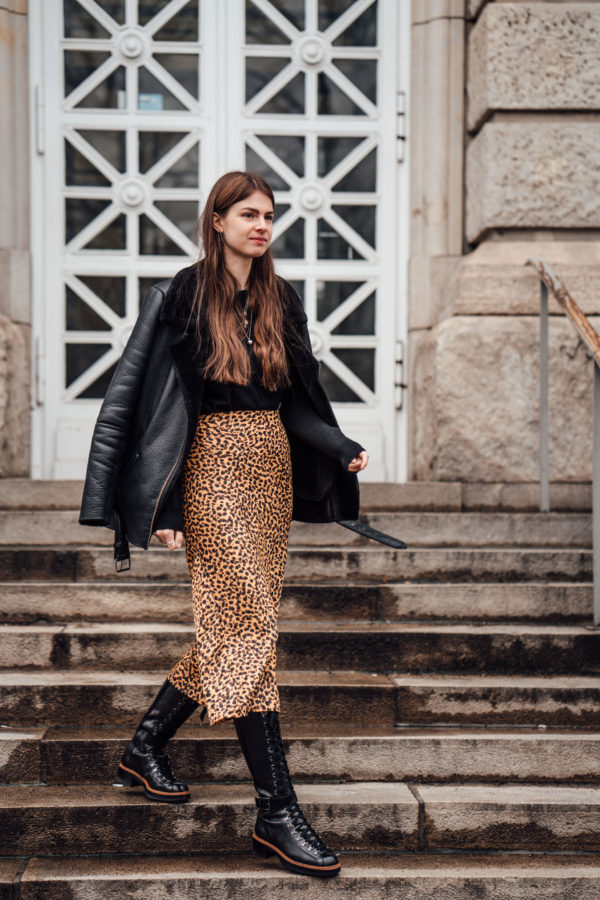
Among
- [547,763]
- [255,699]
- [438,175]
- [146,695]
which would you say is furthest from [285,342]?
[438,175]

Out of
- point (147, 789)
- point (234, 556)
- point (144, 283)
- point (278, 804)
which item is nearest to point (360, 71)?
point (144, 283)

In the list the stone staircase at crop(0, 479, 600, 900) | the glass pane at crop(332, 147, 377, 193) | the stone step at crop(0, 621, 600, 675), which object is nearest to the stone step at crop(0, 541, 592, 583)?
the stone staircase at crop(0, 479, 600, 900)

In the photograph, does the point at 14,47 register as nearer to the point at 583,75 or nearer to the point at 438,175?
the point at 438,175

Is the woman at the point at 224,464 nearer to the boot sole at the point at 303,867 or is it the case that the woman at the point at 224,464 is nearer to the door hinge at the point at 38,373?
the boot sole at the point at 303,867

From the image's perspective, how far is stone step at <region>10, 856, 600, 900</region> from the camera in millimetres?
2973

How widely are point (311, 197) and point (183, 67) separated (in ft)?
3.72

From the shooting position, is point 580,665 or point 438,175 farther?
point 438,175

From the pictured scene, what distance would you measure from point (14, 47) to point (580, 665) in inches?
191

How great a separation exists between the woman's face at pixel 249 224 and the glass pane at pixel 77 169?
11.9ft

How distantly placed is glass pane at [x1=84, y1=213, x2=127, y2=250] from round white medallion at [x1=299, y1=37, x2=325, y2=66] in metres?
1.52

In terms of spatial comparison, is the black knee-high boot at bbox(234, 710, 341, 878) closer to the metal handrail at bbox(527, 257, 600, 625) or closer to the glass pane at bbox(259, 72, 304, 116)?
the metal handrail at bbox(527, 257, 600, 625)

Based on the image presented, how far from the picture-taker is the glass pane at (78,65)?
6383mm

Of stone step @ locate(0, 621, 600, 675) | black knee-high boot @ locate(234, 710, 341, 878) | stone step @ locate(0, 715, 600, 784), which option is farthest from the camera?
stone step @ locate(0, 621, 600, 675)

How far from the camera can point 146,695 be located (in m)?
3.80
